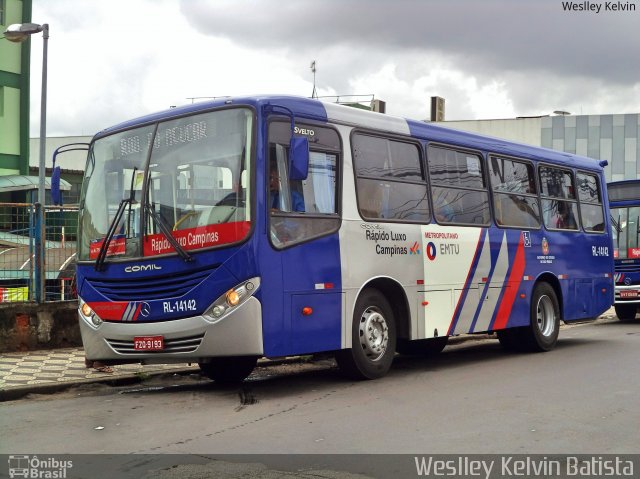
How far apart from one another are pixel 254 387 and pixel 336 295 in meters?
1.55

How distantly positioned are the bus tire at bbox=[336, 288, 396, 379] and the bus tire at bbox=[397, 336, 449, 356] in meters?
2.38

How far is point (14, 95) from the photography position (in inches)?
1224

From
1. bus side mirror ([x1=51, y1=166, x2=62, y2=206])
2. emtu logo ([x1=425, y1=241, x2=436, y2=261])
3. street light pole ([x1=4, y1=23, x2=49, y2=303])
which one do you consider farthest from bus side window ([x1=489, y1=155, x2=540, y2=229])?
street light pole ([x1=4, y1=23, x2=49, y2=303])

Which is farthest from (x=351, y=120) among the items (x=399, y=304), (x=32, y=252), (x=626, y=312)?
(x=626, y=312)

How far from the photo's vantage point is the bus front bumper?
8922 mm

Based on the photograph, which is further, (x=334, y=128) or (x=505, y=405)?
(x=334, y=128)

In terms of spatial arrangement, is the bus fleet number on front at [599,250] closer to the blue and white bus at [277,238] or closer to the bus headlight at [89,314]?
the blue and white bus at [277,238]

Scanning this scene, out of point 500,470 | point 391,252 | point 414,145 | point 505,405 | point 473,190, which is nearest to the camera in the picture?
point 500,470

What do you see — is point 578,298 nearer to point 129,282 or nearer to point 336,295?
point 336,295

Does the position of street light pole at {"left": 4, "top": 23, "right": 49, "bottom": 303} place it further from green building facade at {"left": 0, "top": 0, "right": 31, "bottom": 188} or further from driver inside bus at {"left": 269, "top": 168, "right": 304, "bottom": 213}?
green building facade at {"left": 0, "top": 0, "right": 31, "bottom": 188}

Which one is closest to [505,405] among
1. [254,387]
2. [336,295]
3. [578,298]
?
[336,295]

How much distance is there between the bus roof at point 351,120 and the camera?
9.56m

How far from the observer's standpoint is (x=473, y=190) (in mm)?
12648

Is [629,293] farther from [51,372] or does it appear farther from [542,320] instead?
[51,372]
